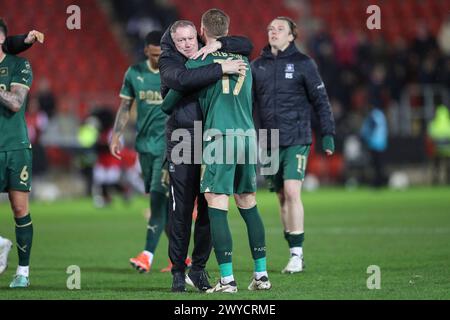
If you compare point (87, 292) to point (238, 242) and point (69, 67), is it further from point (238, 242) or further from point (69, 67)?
point (69, 67)

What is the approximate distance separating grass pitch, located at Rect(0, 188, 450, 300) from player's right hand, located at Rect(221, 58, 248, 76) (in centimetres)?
182

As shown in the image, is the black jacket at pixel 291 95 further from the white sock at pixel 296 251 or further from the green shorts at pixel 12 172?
the green shorts at pixel 12 172

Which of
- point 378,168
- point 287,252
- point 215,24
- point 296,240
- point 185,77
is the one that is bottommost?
point 378,168

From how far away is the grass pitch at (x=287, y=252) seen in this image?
8.95m

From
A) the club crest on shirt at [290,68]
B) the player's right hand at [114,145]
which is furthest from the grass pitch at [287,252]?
the club crest on shirt at [290,68]

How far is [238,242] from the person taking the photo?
13922 mm

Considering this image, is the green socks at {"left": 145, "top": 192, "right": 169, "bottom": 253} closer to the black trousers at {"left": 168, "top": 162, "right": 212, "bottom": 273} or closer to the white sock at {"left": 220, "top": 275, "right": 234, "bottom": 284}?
the black trousers at {"left": 168, "top": 162, "right": 212, "bottom": 273}

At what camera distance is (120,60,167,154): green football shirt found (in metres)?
11.4

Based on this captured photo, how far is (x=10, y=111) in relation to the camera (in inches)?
371

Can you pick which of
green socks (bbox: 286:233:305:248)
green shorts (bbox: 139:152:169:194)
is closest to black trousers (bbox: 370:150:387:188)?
green shorts (bbox: 139:152:169:194)

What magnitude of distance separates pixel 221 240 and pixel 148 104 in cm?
321

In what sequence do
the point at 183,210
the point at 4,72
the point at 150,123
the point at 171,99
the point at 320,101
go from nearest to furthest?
the point at 171,99 < the point at 183,210 < the point at 4,72 < the point at 320,101 < the point at 150,123

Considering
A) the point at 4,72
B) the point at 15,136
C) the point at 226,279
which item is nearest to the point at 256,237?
the point at 226,279

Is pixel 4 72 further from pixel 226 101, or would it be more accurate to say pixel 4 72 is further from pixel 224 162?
pixel 224 162
